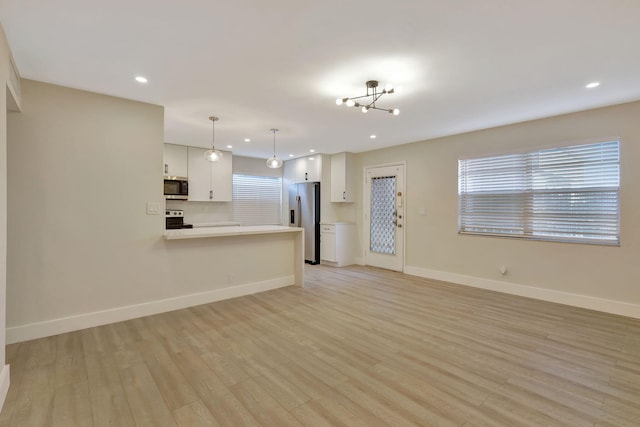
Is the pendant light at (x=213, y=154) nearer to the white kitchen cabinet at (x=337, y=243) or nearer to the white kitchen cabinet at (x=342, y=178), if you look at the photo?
the white kitchen cabinet at (x=342, y=178)

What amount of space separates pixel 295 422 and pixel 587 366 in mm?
2334

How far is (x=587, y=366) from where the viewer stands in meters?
2.35

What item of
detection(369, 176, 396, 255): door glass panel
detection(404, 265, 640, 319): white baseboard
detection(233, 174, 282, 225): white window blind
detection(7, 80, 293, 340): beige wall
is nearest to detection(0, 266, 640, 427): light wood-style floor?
detection(404, 265, 640, 319): white baseboard

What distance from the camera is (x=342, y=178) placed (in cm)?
640

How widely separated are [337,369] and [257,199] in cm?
534

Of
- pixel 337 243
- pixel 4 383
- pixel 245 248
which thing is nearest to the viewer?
pixel 4 383

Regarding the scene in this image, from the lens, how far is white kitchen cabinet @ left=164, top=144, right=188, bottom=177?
5.50 meters

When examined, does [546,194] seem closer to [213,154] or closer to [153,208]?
[213,154]

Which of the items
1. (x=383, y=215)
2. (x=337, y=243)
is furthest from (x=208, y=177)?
(x=383, y=215)

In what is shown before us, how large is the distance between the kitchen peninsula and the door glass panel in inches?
83.3

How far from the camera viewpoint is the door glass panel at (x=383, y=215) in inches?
232

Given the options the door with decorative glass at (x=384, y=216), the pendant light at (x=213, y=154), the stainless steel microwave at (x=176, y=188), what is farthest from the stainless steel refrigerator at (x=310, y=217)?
the pendant light at (x=213, y=154)

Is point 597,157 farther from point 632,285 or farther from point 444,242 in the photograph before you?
point 444,242

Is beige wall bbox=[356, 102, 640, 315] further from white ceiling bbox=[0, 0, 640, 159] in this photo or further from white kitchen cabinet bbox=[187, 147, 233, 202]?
white kitchen cabinet bbox=[187, 147, 233, 202]
